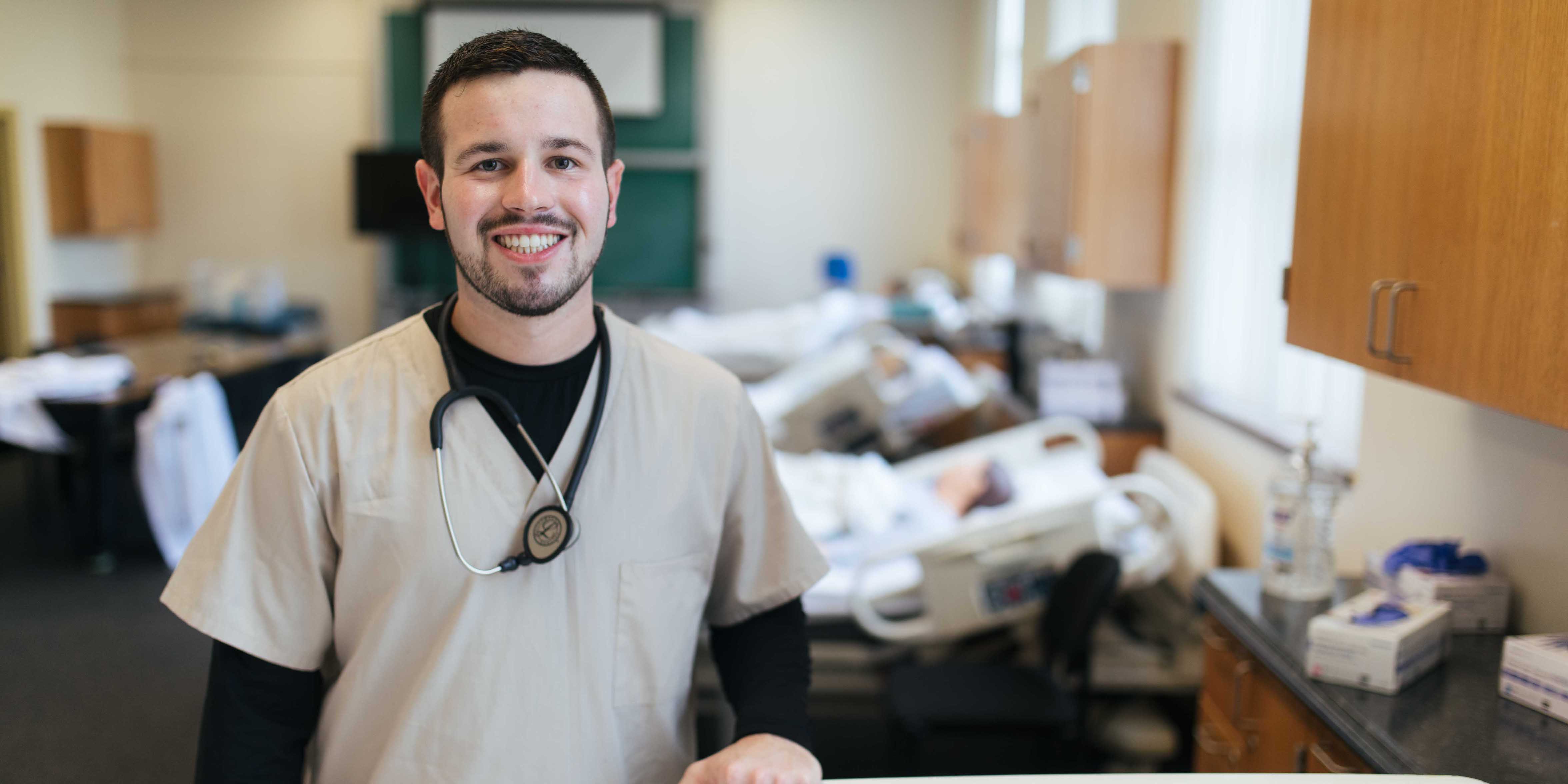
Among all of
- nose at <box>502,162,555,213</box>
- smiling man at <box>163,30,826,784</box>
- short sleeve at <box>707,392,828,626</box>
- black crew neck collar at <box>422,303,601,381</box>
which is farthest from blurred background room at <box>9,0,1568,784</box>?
nose at <box>502,162,555,213</box>

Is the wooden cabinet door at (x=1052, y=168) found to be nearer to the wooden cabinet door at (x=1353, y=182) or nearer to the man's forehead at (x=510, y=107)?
the wooden cabinet door at (x=1353, y=182)

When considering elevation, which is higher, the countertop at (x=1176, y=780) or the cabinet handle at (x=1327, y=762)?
the countertop at (x=1176, y=780)

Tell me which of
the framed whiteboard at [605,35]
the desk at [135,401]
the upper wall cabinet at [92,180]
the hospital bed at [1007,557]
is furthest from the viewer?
the framed whiteboard at [605,35]

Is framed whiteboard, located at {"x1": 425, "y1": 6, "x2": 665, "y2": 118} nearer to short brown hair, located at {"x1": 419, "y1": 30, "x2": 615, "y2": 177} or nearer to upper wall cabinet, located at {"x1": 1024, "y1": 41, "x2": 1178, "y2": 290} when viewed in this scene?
upper wall cabinet, located at {"x1": 1024, "y1": 41, "x2": 1178, "y2": 290}

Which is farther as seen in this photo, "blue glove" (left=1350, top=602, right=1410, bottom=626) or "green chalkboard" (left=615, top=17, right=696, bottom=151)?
"green chalkboard" (left=615, top=17, right=696, bottom=151)

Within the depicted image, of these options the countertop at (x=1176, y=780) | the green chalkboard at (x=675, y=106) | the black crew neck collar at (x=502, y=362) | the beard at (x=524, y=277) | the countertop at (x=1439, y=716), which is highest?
the green chalkboard at (x=675, y=106)

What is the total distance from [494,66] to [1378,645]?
4.70 ft

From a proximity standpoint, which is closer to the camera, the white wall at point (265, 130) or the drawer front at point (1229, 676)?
the drawer front at point (1229, 676)

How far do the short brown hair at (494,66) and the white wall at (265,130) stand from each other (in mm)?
7471

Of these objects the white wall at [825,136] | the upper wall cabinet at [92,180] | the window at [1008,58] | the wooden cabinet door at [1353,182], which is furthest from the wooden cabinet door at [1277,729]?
the upper wall cabinet at [92,180]

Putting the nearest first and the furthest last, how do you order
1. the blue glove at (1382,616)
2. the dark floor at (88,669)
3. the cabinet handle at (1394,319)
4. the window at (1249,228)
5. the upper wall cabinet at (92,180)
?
the cabinet handle at (1394,319)
the blue glove at (1382,616)
the dark floor at (88,669)
the window at (1249,228)
the upper wall cabinet at (92,180)

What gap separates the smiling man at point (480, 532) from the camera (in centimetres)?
117

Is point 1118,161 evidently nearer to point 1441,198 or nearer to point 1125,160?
point 1125,160

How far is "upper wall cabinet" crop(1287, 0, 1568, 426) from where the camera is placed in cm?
→ 123
